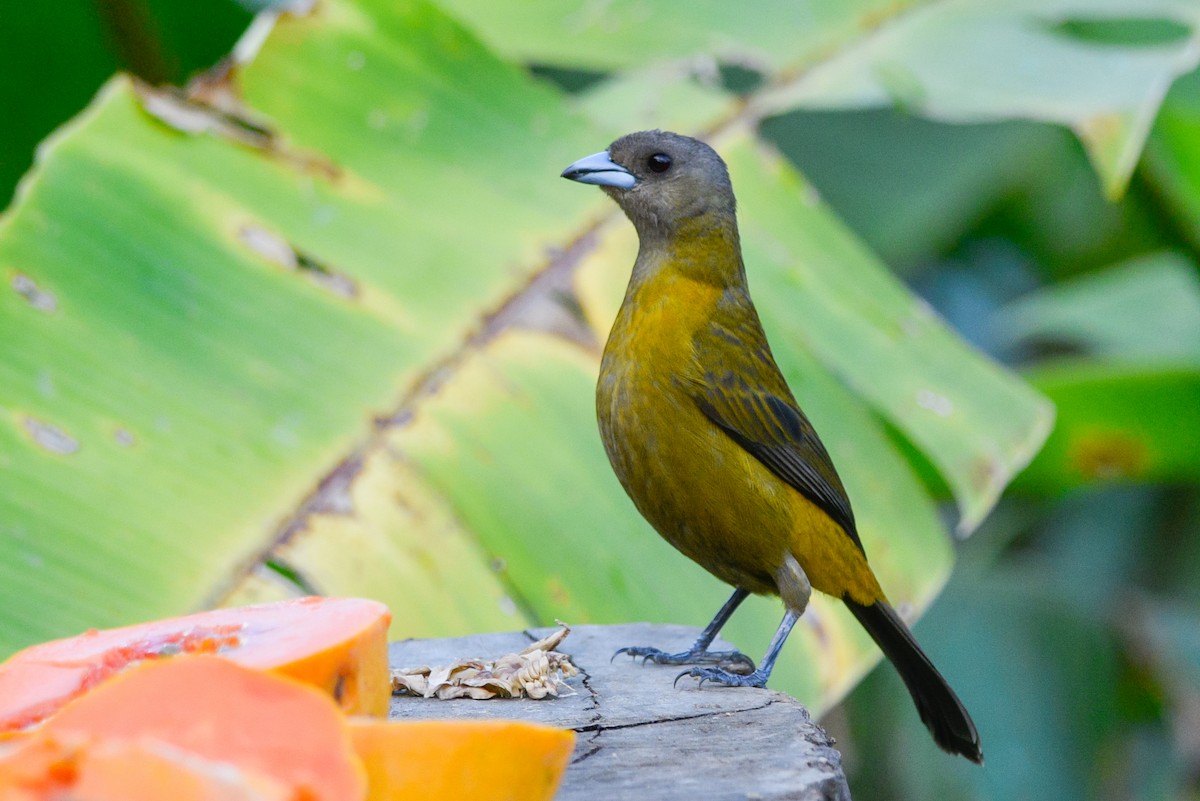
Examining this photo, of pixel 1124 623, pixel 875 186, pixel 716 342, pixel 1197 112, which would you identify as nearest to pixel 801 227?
pixel 716 342

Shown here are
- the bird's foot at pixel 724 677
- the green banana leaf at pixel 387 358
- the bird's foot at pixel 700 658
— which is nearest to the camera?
the bird's foot at pixel 724 677

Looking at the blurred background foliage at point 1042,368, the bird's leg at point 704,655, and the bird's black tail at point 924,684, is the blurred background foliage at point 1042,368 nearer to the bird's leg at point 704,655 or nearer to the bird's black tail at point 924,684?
the bird's black tail at point 924,684

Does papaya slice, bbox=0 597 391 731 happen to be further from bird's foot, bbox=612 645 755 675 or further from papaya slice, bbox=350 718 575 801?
bird's foot, bbox=612 645 755 675

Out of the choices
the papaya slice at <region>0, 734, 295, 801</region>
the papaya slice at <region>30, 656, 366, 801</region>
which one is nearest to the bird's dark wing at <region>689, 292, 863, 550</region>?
the papaya slice at <region>30, 656, 366, 801</region>

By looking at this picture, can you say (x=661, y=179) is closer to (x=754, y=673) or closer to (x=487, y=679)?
(x=754, y=673)

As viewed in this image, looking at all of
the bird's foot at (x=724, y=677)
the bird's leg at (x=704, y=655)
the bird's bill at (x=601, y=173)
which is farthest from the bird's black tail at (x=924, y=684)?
the bird's bill at (x=601, y=173)

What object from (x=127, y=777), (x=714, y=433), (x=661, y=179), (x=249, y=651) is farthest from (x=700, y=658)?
(x=127, y=777)

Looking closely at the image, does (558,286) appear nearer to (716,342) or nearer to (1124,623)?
(716,342)
